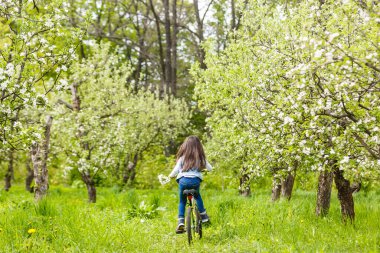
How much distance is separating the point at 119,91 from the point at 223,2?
13.7 meters

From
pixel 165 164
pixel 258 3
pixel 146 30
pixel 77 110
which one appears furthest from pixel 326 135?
pixel 146 30

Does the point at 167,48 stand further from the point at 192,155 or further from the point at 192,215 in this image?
the point at 192,215

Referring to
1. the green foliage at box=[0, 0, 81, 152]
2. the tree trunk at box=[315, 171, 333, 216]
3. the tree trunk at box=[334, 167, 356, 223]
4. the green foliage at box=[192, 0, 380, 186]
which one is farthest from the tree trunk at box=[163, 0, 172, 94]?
the green foliage at box=[0, 0, 81, 152]

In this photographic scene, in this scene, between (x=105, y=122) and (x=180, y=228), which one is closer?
(x=180, y=228)

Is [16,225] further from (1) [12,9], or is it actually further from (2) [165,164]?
(2) [165,164]

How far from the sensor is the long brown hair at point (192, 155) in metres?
8.15

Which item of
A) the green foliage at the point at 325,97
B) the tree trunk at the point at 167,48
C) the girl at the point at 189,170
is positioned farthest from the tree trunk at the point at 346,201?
the tree trunk at the point at 167,48

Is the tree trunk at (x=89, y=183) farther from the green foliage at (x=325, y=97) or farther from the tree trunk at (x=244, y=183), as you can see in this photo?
the green foliage at (x=325, y=97)

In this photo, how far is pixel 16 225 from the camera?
735cm

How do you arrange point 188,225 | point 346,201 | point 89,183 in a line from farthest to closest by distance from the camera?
point 89,183
point 346,201
point 188,225

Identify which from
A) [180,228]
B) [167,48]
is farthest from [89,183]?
[167,48]

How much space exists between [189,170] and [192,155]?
0.29 m

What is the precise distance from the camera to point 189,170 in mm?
8141

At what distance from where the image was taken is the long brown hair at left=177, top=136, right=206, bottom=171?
815 centimetres
